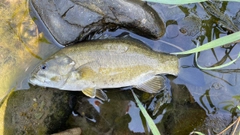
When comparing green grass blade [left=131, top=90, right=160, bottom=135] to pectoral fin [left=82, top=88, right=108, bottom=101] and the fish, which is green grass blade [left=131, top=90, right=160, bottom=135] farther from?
pectoral fin [left=82, top=88, right=108, bottom=101]

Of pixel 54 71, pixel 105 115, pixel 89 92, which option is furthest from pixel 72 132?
pixel 54 71

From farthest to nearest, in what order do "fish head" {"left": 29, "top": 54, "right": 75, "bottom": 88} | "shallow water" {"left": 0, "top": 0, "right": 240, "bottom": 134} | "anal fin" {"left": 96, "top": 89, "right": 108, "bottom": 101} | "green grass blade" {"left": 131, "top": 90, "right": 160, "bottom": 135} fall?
"shallow water" {"left": 0, "top": 0, "right": 240, "bottom": 134} < "anal fin" {"left": 96, "top": 89, "right": 108, "bottom": 101} < "green grass blade" {"left": 131, "top": 90, "right": 160, "bottom": 135} < "fish head" {"left": 29, "top": 54, "right": 75, "bottom": 88}

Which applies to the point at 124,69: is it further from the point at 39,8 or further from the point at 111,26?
the point at 39,8

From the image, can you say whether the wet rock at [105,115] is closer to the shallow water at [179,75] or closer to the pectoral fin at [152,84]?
the shallow water at [179,75]

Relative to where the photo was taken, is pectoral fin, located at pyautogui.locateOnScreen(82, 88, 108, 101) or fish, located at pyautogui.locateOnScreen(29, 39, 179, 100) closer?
fish, located at pyautogui.locateOnScreen(29, 39, 179, 100)

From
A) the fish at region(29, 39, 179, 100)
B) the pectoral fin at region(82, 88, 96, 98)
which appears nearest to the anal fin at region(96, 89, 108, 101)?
the fish at region(29, 39, 179, 100)

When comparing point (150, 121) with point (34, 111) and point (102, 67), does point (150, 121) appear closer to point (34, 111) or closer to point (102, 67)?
point (102, 67)

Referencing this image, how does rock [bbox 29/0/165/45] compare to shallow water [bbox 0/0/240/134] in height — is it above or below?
above
